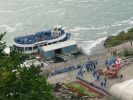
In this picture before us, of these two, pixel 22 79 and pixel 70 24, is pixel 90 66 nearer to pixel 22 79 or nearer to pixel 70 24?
pixel 22 79

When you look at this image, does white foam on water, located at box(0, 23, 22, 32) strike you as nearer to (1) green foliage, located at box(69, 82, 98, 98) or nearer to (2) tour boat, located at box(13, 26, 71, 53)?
(2) tour boat, located at box(13, 26, 71, 53)

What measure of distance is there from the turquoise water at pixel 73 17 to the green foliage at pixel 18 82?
3314 centimetres

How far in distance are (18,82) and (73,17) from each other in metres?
49.1

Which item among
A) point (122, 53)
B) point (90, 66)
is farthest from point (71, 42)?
point (90, 66)

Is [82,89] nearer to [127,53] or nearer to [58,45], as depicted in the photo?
[127,53]

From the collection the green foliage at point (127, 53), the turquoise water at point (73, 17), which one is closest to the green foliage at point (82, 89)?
the green foliage at point (127, 53)

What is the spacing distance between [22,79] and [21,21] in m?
48.0

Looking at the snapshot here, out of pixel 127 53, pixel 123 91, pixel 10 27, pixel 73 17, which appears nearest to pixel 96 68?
pixel 127 53

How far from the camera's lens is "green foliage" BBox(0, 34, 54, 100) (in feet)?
55.4

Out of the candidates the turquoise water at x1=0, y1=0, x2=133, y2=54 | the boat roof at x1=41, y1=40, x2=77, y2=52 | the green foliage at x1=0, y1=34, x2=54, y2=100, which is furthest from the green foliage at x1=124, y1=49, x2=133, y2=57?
the green foliage at x1=0, y1=34, x2=54, y2=100

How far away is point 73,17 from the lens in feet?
216

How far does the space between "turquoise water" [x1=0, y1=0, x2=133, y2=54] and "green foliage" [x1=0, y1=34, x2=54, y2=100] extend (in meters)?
33.1

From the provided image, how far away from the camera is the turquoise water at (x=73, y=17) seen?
193 ft

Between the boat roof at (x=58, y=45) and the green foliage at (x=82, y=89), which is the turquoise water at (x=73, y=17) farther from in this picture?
the green foliage at (x=82, y=89)
